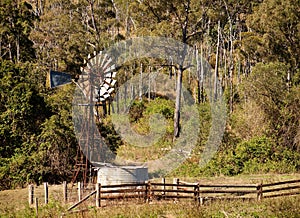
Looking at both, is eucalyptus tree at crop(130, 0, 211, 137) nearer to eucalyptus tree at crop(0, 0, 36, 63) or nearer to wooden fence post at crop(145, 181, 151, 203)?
eucalyptus tree at crop(0, 0, 36, 63)

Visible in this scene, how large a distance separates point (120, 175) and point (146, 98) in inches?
828

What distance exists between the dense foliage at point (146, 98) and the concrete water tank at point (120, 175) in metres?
5.72

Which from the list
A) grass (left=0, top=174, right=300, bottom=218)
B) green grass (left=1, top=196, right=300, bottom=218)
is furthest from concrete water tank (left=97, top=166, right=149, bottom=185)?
green grass (left=1, top=196, right=300, bottom=218)

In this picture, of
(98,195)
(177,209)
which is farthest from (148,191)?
(98,195)

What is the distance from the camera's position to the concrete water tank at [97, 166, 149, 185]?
52.9 feet

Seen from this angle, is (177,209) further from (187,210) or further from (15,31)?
(15,31)

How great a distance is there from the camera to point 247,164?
23.2 m

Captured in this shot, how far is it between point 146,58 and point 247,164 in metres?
11.1

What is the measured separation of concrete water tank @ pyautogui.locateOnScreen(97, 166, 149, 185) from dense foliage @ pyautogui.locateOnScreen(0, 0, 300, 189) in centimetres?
572

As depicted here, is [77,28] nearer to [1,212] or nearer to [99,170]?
[99,170]

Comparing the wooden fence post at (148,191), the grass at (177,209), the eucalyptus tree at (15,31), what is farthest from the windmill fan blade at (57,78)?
the eucalyptus tree at (15,31)

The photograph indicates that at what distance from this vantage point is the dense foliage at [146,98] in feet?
72.9

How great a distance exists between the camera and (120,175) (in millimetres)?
16172

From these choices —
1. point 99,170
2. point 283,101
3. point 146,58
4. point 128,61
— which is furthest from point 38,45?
point 99,170
